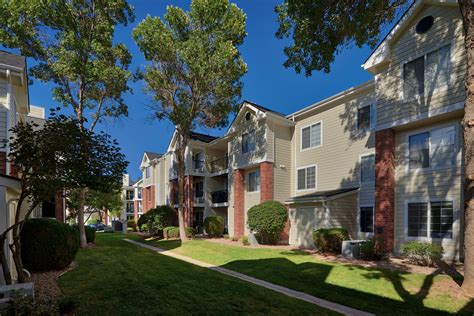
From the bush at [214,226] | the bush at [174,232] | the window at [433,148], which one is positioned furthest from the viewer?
the bush at [214,226]

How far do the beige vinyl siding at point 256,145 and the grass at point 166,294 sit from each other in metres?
11.9

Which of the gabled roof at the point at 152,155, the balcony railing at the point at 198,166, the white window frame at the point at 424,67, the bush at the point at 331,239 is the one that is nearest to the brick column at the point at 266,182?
the bush at the point at 331,239

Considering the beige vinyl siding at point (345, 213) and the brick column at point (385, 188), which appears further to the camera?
the beige vinyl siding at point (345, 213)

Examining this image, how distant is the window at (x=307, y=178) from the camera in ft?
66.9

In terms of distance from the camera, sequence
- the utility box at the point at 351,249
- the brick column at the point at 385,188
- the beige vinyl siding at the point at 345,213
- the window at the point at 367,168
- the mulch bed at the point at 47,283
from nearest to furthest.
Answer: the mulch bed at the point at 47,283 < the utility box at the point at 351,249 < the brick column at the point at 385,188 < the window at the point at 367,168 < the beige vinyl siding at the point at 345,213

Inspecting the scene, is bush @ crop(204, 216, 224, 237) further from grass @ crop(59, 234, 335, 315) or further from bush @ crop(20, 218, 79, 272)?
bush @ crop(20, 218, 79, 272)

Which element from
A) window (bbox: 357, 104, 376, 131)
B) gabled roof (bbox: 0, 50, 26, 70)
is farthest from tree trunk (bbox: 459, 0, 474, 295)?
gabled roof (bbox: 0, 50, 26, 70)

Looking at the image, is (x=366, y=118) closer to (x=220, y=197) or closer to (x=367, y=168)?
(x=367, y=168)

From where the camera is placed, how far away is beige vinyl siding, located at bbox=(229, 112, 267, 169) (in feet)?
70.5

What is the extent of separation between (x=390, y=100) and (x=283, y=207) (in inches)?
361

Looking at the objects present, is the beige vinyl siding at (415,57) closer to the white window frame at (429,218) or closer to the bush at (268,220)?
the white window frame at (429,218)

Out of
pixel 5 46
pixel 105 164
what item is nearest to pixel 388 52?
pixel 105 164

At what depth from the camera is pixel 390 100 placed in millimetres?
14180

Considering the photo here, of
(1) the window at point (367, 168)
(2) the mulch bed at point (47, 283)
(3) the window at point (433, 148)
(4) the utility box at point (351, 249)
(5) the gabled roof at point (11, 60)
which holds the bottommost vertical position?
(4) the utility box at point (351, 249)
